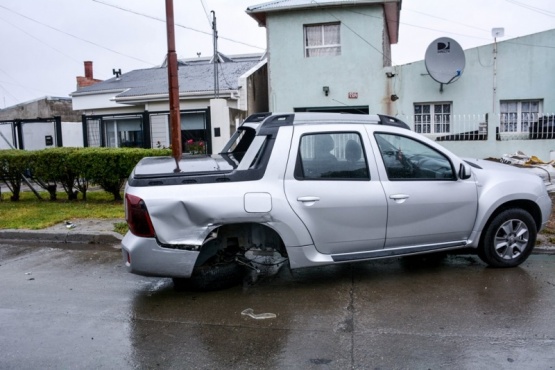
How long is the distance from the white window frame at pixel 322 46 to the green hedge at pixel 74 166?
827 cm

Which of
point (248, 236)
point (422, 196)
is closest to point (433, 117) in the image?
point (422, 196)

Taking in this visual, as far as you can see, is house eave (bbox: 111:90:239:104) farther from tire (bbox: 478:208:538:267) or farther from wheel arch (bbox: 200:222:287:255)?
tire (bbox: 478:208:538:267)

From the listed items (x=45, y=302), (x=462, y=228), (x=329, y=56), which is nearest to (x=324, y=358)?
(x=462, y=228)

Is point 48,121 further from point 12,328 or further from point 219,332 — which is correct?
point 219,332

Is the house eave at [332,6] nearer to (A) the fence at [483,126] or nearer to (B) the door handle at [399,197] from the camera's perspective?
(A) the fence at [483,126]

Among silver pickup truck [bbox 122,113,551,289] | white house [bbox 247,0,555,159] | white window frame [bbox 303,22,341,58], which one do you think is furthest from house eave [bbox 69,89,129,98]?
silver pickup truck [bbox 122,113,551,289]

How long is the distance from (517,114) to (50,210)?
14.5m

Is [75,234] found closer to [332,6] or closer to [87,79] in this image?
[332,6]

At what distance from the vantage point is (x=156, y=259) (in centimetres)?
509

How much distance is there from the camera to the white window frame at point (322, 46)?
59.1 ft

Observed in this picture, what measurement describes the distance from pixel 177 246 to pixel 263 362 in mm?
1621

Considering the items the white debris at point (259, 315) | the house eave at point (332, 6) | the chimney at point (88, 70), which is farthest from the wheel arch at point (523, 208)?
the chimney at point (88, 70)

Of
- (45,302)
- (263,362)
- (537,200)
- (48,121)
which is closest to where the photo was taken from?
(263,362)

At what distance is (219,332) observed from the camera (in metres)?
4.57
